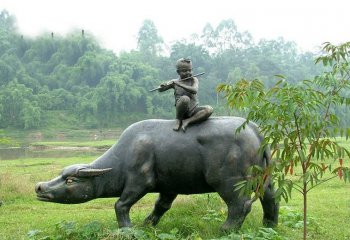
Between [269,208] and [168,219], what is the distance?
1.36m

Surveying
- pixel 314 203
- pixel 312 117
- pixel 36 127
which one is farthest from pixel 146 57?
pixel 312 117

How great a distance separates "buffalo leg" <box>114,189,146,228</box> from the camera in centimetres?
513

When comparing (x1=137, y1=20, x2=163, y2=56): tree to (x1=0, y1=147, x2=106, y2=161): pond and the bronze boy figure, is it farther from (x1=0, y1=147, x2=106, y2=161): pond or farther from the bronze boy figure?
the bronze boy figure

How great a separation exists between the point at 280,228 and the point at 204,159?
1489 millimetres

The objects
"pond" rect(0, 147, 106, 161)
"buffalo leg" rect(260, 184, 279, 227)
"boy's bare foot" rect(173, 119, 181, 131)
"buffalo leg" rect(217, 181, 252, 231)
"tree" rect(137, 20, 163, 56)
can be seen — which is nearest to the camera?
"buffalo leg" rect(217, 181, 252, 231)

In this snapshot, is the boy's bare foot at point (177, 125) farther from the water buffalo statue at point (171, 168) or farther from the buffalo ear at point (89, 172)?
the buffalo ear at point (89, 172)

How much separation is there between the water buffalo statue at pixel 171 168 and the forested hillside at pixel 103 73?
3457cm

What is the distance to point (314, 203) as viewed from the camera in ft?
27.5

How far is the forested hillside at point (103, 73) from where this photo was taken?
47.6 m

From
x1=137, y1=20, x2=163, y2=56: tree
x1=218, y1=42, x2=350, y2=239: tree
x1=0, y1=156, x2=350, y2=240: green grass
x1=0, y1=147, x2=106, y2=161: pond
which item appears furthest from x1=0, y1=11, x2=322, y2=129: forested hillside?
x1=218, y1=42, x2=350, y2=239: tree

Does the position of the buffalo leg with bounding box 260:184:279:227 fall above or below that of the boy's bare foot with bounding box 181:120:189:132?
below

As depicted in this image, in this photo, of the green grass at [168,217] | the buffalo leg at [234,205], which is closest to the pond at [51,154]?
the green grass at [168,217]

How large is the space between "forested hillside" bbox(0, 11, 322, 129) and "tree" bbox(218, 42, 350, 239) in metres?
35.8

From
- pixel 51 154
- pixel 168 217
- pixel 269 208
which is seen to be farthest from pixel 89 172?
pixel 51 154
